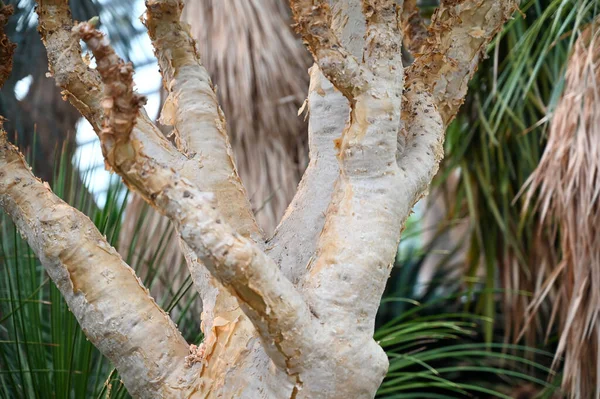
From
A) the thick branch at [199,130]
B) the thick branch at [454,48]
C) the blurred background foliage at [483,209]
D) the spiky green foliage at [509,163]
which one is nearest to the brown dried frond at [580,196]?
the blurred background foliage at [483,209]

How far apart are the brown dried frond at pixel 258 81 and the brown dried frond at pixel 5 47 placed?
122 cm

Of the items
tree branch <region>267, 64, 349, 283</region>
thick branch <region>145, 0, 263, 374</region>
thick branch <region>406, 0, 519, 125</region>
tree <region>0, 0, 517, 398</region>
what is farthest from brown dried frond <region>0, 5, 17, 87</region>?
thick branch <region>406, 0, 519, 125</region>

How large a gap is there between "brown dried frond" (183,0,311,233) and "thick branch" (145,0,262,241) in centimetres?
118

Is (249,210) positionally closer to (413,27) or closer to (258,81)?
(413,27)

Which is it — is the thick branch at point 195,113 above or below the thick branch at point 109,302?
above

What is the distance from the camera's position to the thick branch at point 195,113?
861mm

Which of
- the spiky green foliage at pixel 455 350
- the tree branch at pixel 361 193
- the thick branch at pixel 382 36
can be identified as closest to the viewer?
the tree branch at pixel 361 193

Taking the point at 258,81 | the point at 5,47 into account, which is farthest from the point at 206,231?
the point at 258,81

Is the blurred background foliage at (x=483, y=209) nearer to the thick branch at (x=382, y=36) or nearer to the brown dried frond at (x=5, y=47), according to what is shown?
the brown dried frond at (x=5, y=47)

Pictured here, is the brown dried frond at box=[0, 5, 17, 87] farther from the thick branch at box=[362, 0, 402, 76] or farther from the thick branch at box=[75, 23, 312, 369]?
the thick branch at box=[362, 0, 402, 76]

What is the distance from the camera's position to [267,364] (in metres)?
0.75

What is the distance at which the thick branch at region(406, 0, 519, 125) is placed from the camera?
0.98m

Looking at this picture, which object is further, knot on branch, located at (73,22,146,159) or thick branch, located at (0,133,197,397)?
thick branch, located at (0,133,197,397)

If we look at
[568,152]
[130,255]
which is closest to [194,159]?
[130,255]
